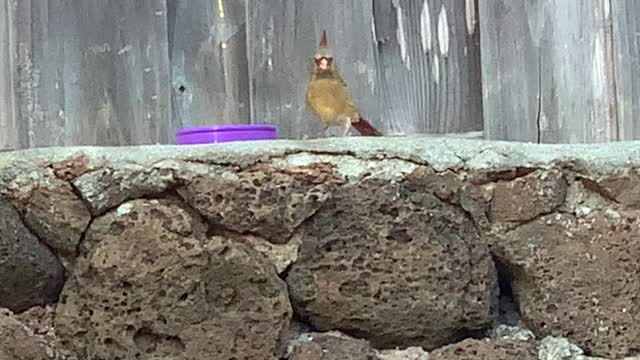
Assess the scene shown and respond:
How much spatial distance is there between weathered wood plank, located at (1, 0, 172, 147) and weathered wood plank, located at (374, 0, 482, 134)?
0.96 feet

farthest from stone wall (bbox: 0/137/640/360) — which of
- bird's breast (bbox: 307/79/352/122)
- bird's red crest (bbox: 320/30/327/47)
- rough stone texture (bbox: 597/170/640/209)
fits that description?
bird's red crest (bbox: 320/30/327/47)

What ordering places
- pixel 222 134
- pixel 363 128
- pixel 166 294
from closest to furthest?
pixel 166 294, pixel 222 134, pixel 363 128

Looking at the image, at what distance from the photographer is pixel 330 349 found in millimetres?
1352

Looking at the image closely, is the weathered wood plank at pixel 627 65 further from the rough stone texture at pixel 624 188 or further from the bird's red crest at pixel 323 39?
the bird's red crest at pixel 323 39

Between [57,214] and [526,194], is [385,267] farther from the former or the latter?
[57,214]

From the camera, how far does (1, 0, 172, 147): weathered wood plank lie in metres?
1.54

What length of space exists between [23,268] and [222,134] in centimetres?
27

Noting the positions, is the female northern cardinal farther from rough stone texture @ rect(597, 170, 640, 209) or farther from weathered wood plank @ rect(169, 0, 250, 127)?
rough stone texture @ rect(597, 170, 640, 209)

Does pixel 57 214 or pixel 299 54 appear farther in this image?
pixel 299 54

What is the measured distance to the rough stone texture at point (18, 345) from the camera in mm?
1321

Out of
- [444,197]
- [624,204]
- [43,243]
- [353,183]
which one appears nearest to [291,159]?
[353,183]

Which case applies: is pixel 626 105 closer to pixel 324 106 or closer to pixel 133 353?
pixel 324 106

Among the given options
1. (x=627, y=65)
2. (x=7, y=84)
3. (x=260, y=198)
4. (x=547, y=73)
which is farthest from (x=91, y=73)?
(x=627, y=65)

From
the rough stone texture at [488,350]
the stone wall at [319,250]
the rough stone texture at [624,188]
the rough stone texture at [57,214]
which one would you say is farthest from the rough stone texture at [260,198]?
the rough stone texture at [624,188]
